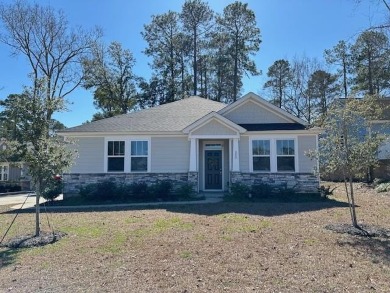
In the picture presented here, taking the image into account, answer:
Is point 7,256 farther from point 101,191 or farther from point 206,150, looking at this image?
point 206,150

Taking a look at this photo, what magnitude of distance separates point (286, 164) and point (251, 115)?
2987 mm

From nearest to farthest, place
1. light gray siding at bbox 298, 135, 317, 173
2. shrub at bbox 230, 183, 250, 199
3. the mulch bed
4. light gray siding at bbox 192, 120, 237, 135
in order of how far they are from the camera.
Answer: the mulch bed, shrub at bbox 230, 183, 250, 199, light gray siding at bbox 298, 135, 317, 173, light gray siding at bbox 192, 120, 237, 135

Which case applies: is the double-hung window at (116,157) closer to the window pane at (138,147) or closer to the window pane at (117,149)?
the window pane at (117,149)

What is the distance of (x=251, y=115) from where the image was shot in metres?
16.5

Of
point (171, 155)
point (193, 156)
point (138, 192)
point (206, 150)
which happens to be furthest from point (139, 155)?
point (206, 150)

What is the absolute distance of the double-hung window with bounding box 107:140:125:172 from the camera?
15.9 m

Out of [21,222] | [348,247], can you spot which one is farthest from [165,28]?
[348,247]

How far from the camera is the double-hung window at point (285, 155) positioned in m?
15.2

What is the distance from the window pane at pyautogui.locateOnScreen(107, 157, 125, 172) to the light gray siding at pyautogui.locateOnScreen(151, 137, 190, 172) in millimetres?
1484

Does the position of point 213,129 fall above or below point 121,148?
above

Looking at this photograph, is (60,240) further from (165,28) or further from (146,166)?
(165,28)

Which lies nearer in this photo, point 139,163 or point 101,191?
point 101,191

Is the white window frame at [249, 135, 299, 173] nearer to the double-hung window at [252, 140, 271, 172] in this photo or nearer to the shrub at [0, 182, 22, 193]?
the double-hung window at [252, 140, 271, 172]

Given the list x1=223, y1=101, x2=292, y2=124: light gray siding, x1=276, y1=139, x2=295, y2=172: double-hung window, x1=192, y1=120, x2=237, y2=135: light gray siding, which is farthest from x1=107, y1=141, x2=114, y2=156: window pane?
x1=276, y1=139, x2=295, y2=172: double-hung window
